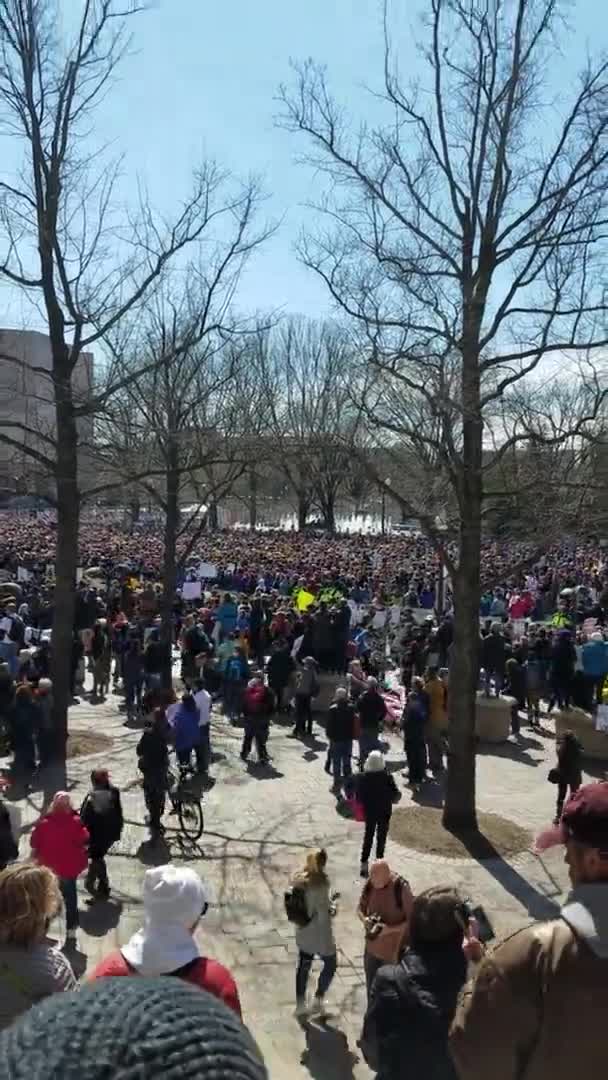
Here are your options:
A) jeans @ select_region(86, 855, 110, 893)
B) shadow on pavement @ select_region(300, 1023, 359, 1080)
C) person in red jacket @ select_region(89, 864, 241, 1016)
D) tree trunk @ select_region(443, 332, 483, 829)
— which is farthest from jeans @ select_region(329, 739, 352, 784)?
person in red jacket @ select_region(89, 864, 241, 1016)

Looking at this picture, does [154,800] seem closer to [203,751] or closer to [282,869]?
[282,869]

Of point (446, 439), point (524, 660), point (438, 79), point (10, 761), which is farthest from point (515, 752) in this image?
point (438, 79)

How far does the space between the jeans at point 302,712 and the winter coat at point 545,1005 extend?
38.7 ft

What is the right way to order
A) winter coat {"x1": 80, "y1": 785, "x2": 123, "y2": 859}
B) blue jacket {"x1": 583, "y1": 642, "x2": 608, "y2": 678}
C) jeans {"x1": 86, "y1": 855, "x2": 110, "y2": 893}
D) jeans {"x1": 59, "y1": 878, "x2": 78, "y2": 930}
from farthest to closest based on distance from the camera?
blue jacket {"x1": 583, "y1": 642, "x2": 608, "y2": 678} < jeans {"x1": 86, "y1": 855, "x2": 110, "y2": 893} < winter coat {"x1": 80, "y1": 785, "x2": 123, "y2": 859} < jeans {"x1": 59, "y1": 878, "x2": 78, "y2": 930}

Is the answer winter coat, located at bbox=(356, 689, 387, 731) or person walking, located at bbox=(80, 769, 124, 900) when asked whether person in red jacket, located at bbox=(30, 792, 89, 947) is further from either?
winter coat, located at bbox=(356, 689, 387, 731)

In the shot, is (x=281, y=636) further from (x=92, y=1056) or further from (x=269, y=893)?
(x=92, y=1056)

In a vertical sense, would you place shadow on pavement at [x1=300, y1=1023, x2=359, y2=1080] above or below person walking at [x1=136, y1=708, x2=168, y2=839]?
below

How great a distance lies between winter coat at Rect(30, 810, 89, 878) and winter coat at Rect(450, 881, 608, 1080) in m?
5.18

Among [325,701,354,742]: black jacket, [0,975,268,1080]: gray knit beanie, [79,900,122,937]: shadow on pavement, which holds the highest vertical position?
[0,975,268,1080]: gray knit beanie

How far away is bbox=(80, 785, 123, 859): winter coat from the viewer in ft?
25.1

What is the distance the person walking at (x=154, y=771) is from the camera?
30.7ft

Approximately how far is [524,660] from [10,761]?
8562 millimetres

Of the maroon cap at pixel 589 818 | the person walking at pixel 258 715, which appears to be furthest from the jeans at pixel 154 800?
the maroon cap at pixel 589 818

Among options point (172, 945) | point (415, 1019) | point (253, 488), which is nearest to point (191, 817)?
point (415, 1019)
